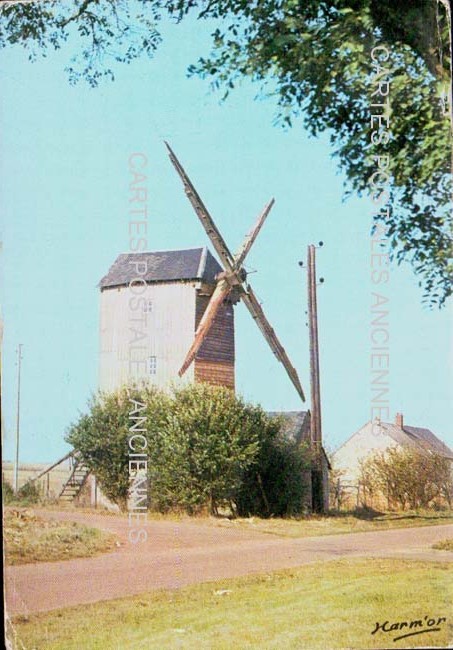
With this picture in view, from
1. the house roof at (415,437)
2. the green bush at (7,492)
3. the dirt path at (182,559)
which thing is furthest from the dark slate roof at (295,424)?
the green bush at (7,492)

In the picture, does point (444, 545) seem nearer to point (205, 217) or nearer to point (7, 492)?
point (205, 217)

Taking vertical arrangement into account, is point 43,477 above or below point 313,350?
below

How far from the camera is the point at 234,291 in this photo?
311 cm

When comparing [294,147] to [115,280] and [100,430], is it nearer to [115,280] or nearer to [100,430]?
[115,280]

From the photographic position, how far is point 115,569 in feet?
9.80

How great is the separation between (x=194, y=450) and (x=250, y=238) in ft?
2.30

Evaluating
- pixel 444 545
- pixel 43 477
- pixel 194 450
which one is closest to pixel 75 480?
pixel 43 477

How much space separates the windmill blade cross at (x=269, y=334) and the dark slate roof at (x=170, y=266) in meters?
0.13

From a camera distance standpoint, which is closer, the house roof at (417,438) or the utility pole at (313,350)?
the house roof at (417,438)

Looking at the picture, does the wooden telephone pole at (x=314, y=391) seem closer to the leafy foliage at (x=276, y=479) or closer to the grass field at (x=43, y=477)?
the leafy foliage at (x=276, y=479)

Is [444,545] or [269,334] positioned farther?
[269,334]

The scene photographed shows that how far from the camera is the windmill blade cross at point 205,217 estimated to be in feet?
10.2

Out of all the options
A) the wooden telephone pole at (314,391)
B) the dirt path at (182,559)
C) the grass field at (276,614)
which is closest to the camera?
the grass field at (276,614)

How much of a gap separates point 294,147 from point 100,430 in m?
1.10
